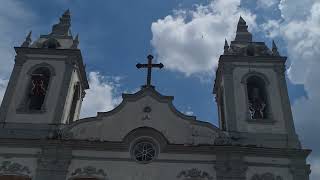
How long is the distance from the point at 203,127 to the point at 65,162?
5760 mm

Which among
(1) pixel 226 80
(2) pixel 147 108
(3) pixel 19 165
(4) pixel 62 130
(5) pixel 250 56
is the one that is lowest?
(3) pixel 19 165

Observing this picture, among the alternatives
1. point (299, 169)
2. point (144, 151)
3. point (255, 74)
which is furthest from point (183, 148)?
point (255, 74)

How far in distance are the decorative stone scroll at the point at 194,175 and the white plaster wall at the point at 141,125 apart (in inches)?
53.9

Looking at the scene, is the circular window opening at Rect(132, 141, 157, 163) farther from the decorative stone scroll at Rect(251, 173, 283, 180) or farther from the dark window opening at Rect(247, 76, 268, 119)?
the dark window opening at Rect(247, 76, 268, 119)

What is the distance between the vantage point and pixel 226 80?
21359mm

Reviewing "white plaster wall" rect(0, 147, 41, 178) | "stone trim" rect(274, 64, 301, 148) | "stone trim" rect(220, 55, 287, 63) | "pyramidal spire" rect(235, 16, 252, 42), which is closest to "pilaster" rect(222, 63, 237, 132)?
"stone trim" rect(220, 55, 287, 63)

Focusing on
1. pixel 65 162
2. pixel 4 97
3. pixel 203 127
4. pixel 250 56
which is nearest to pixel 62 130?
pixel 65 162

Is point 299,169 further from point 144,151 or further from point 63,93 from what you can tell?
point 63,93

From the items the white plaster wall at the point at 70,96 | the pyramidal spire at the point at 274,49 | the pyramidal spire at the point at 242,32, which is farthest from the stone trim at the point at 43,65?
the pyramidal spire at the point at 274,49

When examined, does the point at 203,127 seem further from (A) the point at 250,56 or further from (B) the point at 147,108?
(A) the point at 250,56

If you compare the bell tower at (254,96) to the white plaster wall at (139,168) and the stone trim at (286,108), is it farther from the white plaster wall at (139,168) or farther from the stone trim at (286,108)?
the white plaster wall at (139,168)

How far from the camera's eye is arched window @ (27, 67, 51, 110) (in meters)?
21.0

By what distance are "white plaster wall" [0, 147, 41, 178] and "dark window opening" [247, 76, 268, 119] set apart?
9237 millimetres

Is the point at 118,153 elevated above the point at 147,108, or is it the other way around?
the point at 147,108
